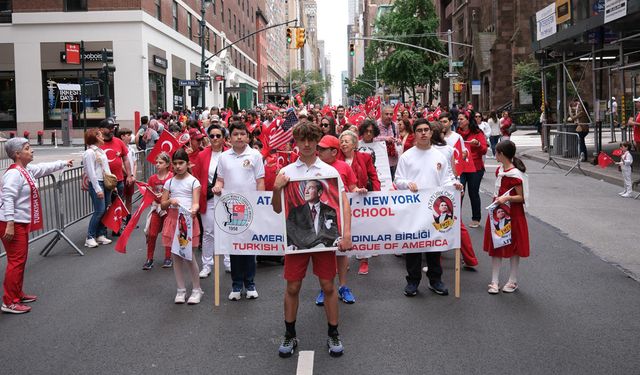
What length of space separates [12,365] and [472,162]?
732 centimetres

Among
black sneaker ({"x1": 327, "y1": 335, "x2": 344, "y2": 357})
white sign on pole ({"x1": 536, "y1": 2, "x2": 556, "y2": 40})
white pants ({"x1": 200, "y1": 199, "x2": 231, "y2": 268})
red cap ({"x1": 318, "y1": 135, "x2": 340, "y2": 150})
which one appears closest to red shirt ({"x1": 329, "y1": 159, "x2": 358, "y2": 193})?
red cap ({"x1": 318, "y1": 135, "x2": 340, "y2": 150})

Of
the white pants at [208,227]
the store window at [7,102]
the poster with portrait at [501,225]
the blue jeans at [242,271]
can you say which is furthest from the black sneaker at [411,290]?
the store window at [7,102]

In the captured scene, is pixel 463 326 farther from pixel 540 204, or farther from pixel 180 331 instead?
pixel 540 204

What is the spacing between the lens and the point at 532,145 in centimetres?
3359

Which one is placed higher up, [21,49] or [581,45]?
[21,49]

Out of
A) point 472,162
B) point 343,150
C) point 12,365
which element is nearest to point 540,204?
point 472,162

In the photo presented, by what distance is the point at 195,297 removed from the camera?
7238 millimetres

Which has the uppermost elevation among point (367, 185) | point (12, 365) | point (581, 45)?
point (581, 45)

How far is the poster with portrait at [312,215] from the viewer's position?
539 cm

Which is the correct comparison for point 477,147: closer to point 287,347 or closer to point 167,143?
point 167,143

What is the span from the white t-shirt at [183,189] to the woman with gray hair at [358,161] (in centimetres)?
170

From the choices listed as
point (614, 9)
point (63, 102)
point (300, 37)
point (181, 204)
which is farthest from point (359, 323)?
point (63, 102)

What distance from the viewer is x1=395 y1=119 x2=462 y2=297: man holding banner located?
732 cm

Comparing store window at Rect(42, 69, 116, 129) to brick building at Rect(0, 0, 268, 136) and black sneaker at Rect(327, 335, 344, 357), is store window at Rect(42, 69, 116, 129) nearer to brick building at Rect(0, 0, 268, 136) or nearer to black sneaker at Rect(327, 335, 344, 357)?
brick building at Rect(0, 0, 268, 136)
